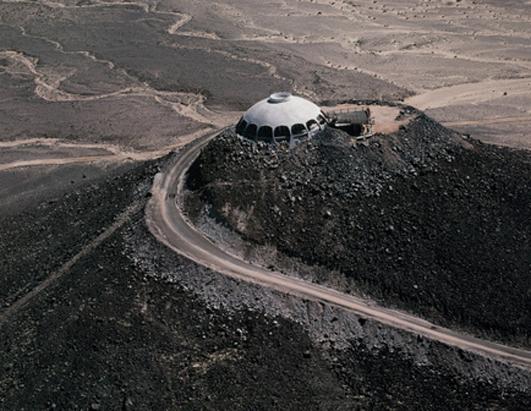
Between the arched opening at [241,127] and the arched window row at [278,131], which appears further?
the arched opening at [241,127]

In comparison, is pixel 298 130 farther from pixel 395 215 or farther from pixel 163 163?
pixel 163 163

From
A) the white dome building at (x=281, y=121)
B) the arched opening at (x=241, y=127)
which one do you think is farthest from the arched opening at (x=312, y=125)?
the arched opening at (x=241, y=127)

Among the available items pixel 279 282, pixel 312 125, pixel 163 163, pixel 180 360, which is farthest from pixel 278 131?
pixel 180 360

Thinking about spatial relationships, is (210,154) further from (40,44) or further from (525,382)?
(40,44)

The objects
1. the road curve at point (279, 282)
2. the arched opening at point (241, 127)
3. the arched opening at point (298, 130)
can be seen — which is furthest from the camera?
the arched opening at point (241, 127)

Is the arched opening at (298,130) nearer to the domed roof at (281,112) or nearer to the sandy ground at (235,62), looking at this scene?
the domed roof at (281,112)

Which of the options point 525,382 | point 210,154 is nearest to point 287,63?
point 210,154

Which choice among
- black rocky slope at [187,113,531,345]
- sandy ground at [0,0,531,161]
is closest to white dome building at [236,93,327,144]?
black rocky slope at [187,113,531,345]
